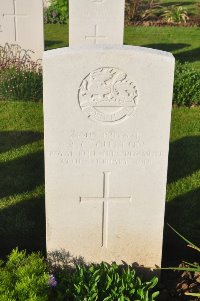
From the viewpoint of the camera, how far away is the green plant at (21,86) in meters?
7.89

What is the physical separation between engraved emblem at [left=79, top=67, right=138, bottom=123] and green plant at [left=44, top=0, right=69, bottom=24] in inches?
471

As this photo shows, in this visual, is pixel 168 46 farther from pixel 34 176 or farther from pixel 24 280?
pixel 24 280

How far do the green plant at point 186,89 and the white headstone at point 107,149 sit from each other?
442 centimetres

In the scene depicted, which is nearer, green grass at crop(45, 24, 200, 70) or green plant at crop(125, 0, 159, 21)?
green grass at crop(45, 24, 200, 70)

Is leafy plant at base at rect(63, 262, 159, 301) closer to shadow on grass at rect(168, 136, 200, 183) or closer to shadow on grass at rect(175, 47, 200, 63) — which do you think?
shadow on grass at rect(168, 136, 200, 183)

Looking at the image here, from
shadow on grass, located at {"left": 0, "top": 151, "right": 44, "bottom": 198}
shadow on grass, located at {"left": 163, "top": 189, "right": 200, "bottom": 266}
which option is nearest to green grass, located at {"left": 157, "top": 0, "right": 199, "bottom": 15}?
shadow on grass, located at {"left": 0, "top": 151, "right": 44, "bottom": 198}

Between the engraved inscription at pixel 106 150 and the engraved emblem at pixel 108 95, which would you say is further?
the engraved inscription at pixel 106 150

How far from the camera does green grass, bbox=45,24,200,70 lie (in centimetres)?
1205

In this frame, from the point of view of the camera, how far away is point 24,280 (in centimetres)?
331

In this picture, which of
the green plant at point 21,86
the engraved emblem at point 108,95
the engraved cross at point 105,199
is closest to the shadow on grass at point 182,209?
the engraved cross at point 105,199

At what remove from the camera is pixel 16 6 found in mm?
8961

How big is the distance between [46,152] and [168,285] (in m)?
1.43

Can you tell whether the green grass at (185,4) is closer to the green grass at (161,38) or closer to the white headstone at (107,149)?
the green grass at (161,38)

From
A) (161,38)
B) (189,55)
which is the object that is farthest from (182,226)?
(161,38)
